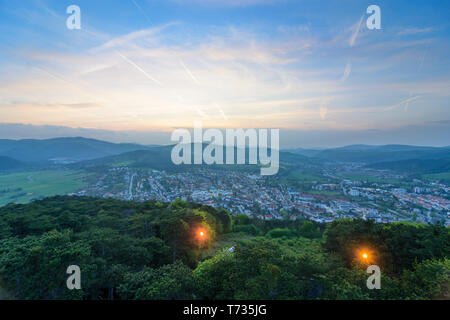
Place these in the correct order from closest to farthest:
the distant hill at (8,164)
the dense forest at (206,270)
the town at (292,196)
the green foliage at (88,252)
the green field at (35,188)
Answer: the dense forest at (206,270) → the green foliage at (88,252) → the town at (292,196) → the green field at (35,188) → the distant hill at (8,164)

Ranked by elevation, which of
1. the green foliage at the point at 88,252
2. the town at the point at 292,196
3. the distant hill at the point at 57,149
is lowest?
the town at the point at 292,196

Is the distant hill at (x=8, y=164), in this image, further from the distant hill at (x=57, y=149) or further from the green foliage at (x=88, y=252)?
the green foliage at (x=88, y=252)

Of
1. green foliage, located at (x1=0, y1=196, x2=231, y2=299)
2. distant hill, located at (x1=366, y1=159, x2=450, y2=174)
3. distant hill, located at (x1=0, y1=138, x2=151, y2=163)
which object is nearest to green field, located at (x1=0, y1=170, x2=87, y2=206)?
green foliage, located at (x1=0, y1=196, x2=231, y2=299)

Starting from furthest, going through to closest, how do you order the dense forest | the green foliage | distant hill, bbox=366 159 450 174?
1. distant hill, bbox=366 159 450 174
2. the green foliage
3. the dense forest

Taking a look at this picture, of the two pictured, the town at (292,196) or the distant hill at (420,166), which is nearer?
the town at (292,196)

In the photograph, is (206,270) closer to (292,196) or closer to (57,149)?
(292,196)

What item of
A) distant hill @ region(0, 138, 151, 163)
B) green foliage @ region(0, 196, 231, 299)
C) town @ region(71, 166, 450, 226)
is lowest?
town @ region(71, 166, 450, 226)

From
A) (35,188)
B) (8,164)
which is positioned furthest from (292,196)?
(8,164)

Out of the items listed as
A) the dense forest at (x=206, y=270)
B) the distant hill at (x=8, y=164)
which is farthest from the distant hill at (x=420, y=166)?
the distant hill at (x=8, y=164)

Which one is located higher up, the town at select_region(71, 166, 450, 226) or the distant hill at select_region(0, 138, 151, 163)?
the distant hill at select_region(0, 138, 151, 163)

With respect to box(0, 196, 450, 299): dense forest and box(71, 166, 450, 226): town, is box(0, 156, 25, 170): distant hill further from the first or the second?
box(0, 196, 450, 299): dense forest
